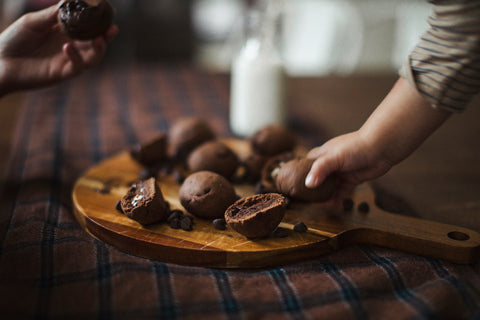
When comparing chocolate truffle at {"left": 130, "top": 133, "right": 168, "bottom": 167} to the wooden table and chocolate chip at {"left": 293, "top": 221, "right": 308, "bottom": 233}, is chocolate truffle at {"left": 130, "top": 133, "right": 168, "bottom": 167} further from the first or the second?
the wooden table

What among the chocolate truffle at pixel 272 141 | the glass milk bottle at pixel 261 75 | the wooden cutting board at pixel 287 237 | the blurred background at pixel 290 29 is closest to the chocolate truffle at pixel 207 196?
the wooden cutting board at pixel 287 237

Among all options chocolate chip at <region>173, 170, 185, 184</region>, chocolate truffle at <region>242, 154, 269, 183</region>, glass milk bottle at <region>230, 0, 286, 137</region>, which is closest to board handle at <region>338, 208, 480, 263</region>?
chocolate truffle at <region>242, 154, 269, 183</region>

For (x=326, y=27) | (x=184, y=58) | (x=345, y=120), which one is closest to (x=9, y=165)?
(x=345, y=120)

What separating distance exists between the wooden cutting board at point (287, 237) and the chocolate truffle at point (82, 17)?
52 centimetres

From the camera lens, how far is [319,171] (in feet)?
3.64

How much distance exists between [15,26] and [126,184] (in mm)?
623

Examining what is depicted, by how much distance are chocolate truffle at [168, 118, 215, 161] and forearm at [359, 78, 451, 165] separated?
2.35 ft

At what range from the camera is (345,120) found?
225 centimetres

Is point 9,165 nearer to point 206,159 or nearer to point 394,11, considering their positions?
point 206,159

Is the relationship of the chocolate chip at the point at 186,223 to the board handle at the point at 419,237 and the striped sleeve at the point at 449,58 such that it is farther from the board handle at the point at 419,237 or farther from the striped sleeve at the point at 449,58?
the striped sleeve at the point at 449,58

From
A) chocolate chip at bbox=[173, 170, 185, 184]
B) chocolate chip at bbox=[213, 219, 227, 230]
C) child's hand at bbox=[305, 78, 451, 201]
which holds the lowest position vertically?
chocolate chip at bbox=[173, 170, 185, 184]

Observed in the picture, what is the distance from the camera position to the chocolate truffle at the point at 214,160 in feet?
4.57

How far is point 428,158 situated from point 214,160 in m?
1.00

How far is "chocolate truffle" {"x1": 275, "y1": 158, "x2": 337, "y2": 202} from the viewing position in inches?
46.6
